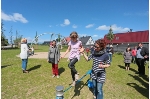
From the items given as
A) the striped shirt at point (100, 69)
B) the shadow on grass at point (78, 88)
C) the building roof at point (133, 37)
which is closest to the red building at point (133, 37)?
the building roof at point (133, 37)

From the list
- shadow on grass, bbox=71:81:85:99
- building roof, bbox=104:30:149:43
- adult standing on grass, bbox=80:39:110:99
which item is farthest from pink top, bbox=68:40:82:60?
building roof, bbox=104:30:149:43

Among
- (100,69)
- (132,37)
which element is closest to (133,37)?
(132,37)

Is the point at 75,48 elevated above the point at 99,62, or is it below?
above

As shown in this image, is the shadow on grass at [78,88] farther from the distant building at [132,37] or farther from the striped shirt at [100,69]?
the distant building at [132,37]

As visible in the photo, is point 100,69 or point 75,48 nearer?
point 100,69

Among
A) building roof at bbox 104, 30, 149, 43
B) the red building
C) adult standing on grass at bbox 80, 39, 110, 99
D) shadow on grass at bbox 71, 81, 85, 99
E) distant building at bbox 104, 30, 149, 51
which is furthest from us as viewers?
building roof at bbox 104, 30, 149, 43

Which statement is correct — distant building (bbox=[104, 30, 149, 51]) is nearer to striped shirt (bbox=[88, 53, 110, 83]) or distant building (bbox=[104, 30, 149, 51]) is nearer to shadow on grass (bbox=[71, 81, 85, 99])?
shadow on grass (bbox=[71, 81, 85, 99])

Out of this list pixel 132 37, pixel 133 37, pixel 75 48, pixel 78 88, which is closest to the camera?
pixel 75 48

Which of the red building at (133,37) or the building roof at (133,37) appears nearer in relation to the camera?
the red building at (133,37)

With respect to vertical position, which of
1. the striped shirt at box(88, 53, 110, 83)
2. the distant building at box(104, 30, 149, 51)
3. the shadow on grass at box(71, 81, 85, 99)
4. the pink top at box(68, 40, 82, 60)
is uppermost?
the distant building at box(104, 30, 149, 51)

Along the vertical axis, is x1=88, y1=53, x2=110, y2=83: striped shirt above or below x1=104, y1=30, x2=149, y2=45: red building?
below

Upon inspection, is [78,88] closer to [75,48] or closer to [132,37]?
[75,48]

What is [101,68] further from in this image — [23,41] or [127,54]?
[127,54]

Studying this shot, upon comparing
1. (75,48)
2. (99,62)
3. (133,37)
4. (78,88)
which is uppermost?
(133,37)
